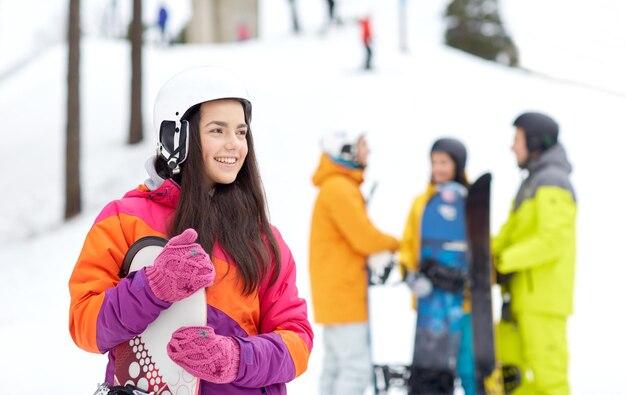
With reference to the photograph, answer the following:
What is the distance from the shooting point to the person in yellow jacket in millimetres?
4660

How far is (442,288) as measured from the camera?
4516 mm

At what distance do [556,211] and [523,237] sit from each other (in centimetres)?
29

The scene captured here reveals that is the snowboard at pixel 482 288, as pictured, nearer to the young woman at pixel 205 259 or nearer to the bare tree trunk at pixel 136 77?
the young woman at pixel 205 259

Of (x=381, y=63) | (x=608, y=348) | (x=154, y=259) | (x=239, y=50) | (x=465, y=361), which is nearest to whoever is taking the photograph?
(x=154, y=259)

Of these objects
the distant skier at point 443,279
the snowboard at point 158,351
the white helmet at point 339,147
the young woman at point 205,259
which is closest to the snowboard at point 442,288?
the distant skier at point 443,279

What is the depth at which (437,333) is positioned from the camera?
454 cm

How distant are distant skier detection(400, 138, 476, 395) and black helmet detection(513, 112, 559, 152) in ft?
1.36

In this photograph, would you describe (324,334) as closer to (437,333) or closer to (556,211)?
(437,333)

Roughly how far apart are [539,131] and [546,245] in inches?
26.4

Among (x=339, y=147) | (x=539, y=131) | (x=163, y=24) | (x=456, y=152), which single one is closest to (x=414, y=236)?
(x=456, y=152)

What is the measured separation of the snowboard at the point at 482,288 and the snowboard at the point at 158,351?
9.21 ft

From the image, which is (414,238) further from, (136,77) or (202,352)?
(136,77)

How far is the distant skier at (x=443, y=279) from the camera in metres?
4.52

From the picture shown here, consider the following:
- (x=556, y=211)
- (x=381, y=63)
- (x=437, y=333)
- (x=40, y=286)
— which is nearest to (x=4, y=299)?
(x=40, y=286)
